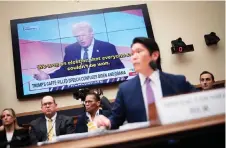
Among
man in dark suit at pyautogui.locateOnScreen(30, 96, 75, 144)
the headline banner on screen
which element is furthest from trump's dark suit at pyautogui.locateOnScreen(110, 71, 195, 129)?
the headline banner on screen

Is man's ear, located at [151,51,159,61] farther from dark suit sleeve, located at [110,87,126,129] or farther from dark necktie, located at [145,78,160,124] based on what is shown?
dark suit sleeve, located at [110,87,126,129]

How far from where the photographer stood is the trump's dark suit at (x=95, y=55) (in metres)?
3.51

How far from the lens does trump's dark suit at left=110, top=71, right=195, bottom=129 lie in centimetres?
110

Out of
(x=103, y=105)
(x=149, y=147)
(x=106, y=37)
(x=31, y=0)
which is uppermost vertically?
A: (x=31, y=0)

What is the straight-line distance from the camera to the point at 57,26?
3.71 meters

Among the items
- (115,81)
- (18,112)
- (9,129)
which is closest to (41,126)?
(9,129)

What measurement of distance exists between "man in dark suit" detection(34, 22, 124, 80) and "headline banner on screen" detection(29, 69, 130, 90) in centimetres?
6

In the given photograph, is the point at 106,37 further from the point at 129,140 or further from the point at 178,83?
the point at 129,140

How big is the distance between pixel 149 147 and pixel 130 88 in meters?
0.42

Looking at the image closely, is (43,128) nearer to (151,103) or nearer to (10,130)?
(10,130)

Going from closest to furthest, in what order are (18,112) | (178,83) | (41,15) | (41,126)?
(178,83), (41,126), (18,112), (41,15)

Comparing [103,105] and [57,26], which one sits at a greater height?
[57,26]

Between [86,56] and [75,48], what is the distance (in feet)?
0.72

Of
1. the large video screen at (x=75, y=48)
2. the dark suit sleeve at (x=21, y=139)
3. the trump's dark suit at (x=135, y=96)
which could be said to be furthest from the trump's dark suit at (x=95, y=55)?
the trump's dark suit at (x=135, y=96)
